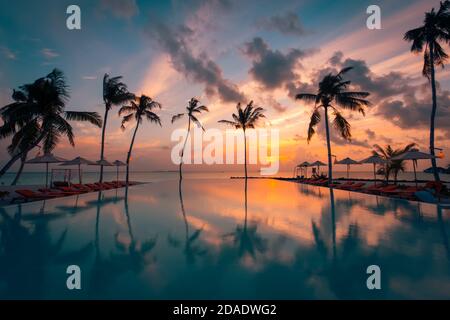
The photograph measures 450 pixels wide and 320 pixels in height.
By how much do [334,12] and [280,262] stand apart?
588 inches

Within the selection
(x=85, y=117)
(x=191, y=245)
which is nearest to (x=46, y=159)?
(x=85, y=117)

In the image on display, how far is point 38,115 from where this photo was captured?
45.4 ft

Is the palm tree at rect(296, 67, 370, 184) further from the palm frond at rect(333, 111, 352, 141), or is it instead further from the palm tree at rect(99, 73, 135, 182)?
the palm tree at rect(99, 73, 135, 182)

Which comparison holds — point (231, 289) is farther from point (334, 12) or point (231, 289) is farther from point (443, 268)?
point (334, 12)

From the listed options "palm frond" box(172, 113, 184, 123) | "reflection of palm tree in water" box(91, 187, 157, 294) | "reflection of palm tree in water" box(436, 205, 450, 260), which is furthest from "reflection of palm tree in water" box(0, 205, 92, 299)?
"palm frond" box(172, 113, 184, 123)

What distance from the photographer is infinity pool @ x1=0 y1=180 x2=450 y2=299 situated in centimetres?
283

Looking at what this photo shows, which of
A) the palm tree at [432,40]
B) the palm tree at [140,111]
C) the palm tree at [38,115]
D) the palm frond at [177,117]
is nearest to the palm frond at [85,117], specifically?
the palm tree at [38,115]

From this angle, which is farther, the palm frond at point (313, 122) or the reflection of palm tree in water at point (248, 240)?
the palm frond at point (313, 122)

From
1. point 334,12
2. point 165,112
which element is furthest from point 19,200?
point 334,12

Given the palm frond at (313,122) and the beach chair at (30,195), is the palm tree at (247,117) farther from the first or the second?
the beach chair at (30,195)

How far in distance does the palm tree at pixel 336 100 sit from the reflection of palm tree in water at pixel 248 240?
14701 millimetres

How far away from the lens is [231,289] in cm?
284

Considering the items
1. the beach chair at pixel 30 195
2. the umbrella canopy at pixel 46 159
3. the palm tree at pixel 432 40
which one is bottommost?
the beach chair at pixel 30 195

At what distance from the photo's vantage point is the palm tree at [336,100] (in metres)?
17.2
